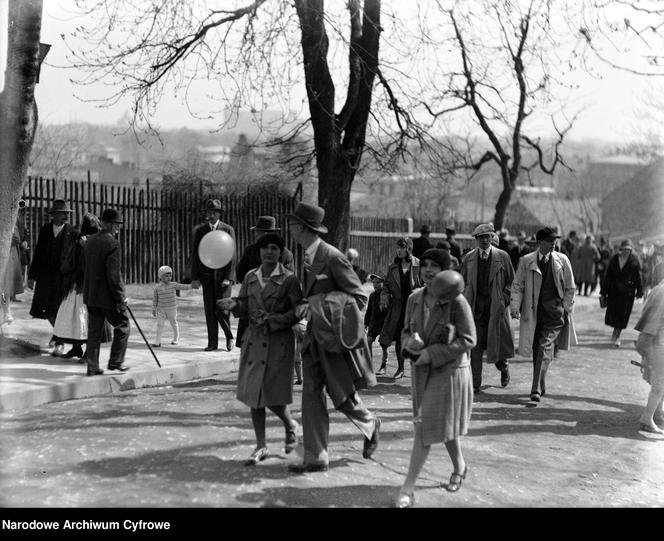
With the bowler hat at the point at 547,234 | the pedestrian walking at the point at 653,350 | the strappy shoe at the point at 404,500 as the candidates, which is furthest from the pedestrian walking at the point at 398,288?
the strappy shoe at the point at 404,500

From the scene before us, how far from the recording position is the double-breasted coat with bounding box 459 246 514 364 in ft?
32.3

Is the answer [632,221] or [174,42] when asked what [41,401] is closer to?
[174,42]

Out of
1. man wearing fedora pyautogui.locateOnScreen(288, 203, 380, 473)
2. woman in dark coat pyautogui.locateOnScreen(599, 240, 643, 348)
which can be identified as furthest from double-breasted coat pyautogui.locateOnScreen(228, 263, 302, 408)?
woman in dark coat pyautogui.locateOnScreen(599, 240, 643, 348)

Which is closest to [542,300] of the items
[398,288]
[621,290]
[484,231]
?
[484,231]

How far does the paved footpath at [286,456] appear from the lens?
5.50 meters

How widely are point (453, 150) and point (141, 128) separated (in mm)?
6541

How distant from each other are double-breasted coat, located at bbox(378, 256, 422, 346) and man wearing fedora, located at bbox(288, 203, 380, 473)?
468 centimetres

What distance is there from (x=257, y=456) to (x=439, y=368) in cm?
161

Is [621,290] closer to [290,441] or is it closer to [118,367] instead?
[118,367]

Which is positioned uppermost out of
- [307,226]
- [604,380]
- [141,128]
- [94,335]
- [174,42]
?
[174,42]

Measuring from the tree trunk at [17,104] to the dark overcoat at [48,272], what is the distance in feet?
7.76

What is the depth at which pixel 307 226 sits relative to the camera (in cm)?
614

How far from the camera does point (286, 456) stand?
6.46 metres
